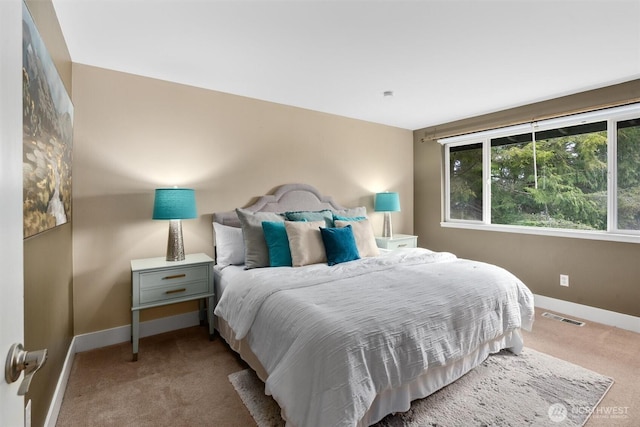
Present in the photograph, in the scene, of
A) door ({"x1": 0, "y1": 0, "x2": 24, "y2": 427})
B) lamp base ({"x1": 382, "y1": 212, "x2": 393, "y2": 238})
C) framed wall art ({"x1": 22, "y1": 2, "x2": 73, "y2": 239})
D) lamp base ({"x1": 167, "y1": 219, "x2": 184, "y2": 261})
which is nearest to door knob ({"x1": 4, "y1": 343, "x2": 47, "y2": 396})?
door ({"x1": 0, "y1": 0, "x2": 24, "y2": 427})

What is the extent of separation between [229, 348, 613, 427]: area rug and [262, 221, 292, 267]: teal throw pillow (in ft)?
2.77

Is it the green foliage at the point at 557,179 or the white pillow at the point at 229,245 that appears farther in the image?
the green foliage at the point at 557,179

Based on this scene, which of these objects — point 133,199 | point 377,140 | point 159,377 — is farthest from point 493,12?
point 159,377

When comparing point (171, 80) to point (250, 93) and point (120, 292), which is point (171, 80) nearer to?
point (250, 93)

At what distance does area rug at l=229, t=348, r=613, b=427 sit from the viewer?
1.72 meters

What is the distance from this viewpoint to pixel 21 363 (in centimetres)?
60

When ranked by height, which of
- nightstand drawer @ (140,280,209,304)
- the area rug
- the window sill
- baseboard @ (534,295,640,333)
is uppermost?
the window sill

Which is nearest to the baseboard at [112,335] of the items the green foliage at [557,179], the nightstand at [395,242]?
the nightstand at [395,242]

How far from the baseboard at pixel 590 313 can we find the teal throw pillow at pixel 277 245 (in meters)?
2.97

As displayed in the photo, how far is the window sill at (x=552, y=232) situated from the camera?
293 centimetres

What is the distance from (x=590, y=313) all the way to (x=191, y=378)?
12.4 feet

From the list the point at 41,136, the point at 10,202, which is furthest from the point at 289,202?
the point at 10,202

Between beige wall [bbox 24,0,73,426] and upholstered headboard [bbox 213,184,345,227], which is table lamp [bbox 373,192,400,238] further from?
beige wall [bbox 24,0,73,426]

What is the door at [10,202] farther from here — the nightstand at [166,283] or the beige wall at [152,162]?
the beige wall at [152,162]
